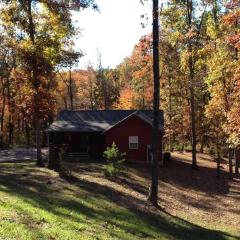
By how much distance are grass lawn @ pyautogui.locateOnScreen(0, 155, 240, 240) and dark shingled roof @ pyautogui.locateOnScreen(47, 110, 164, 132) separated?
13.8 metres

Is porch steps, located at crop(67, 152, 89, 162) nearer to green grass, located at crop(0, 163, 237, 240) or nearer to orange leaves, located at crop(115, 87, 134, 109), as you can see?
green grass, located at crop(0, 163, 237, 240)

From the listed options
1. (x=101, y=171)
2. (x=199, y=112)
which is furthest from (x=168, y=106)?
(x=101, y=171)

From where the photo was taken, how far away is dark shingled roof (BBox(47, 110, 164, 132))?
138 ft

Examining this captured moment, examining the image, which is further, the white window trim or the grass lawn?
the white window trim

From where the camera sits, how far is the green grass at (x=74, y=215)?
44.5 ft

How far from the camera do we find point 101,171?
32.1 meters

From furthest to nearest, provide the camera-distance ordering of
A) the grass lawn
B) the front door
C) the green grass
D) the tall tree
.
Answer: the front door → the tall tree → the grass lawn → the green grass

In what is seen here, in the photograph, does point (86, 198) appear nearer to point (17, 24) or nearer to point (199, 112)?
point (17, 24)

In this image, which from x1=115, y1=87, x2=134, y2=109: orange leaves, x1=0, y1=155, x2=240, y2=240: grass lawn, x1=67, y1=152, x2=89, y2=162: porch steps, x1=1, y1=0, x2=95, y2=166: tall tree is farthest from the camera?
x1=115, y1=87, x2=134, y2=109: orange leaves

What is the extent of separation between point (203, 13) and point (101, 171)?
16800 mm

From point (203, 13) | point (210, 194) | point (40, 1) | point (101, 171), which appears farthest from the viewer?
point (203, 13)

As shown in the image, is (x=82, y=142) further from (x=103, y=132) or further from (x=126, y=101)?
(x=126, y=101)

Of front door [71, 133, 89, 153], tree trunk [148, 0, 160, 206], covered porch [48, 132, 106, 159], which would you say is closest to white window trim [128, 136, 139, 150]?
covered porch [48, 132, 106, 159]

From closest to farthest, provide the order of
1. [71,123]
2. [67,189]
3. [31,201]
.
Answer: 1. [31,201]
2. [67,189]
3. [71,123]
